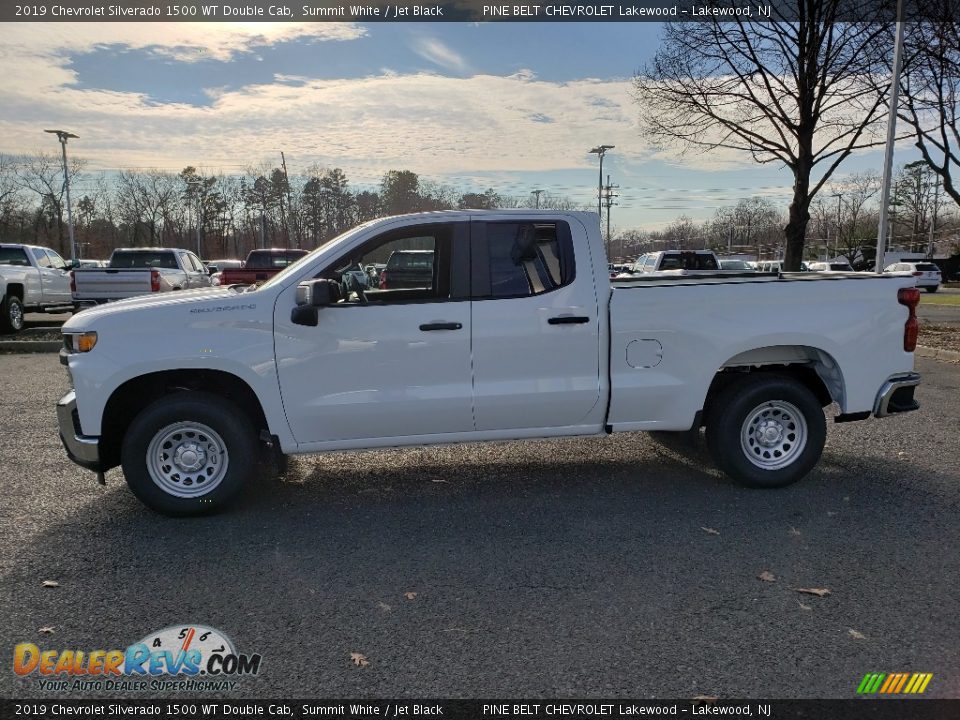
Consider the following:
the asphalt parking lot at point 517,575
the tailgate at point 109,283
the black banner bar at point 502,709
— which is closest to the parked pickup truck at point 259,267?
the tailgate at point 109,283

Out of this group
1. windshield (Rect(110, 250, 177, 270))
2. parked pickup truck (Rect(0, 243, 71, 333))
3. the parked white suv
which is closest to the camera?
parked pickup truck (Rect(0, 243, 71, 333))

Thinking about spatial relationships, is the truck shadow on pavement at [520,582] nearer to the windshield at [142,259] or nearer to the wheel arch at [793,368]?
the wheel arch at [793,368]

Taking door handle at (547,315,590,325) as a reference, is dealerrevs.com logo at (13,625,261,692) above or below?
below

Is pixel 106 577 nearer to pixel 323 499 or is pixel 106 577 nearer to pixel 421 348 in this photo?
pixel 323 499

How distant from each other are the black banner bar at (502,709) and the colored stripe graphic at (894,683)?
0.19 ft

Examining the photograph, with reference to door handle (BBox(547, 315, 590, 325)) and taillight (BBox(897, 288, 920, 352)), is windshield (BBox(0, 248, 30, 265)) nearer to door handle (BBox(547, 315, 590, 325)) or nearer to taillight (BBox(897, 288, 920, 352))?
door handle (BBox(547, 315, 590, 325))

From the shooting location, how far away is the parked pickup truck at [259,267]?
681 inches

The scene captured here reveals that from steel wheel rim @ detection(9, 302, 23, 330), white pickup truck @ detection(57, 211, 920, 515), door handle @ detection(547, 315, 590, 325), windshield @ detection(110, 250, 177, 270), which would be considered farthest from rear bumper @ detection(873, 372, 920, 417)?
windshield @ detection(110, 250, 177, 270)

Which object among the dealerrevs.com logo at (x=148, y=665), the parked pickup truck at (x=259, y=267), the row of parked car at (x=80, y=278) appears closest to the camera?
the dealerrevs.com logo at (x=148, y=665)

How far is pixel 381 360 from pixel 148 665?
2285 millimetres

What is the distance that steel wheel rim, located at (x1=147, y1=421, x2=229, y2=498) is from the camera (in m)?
4.71

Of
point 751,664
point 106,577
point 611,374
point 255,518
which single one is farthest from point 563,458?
point 106,577

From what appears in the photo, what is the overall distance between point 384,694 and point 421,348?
242 cm

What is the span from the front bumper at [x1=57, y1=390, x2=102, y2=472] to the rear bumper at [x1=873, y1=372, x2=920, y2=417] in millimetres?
5618
